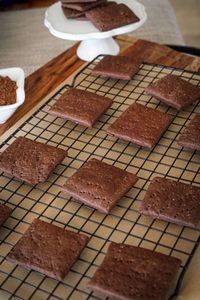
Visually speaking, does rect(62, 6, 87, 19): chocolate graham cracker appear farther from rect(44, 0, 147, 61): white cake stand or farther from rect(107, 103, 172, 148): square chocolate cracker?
rect(107, 103, 172, 148): square chocolate cracker

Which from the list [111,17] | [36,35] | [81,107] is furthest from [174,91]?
[36,35]

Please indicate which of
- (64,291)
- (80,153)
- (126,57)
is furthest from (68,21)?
(64,291)

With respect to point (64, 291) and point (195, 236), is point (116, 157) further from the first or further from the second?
point (64, 291)

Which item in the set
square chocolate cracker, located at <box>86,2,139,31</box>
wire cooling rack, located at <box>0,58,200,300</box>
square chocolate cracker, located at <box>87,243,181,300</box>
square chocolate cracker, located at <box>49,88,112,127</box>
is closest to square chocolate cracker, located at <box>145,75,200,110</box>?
wire cooling rack, located at <box>0,58,200,300</box>

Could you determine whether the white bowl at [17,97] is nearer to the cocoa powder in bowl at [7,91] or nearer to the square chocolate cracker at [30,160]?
the cocoa powder in bowl at [7,91]

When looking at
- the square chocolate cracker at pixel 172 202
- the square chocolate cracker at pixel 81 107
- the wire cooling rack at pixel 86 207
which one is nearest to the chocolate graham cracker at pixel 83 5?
the wire cooling rack at pixel 86 207
